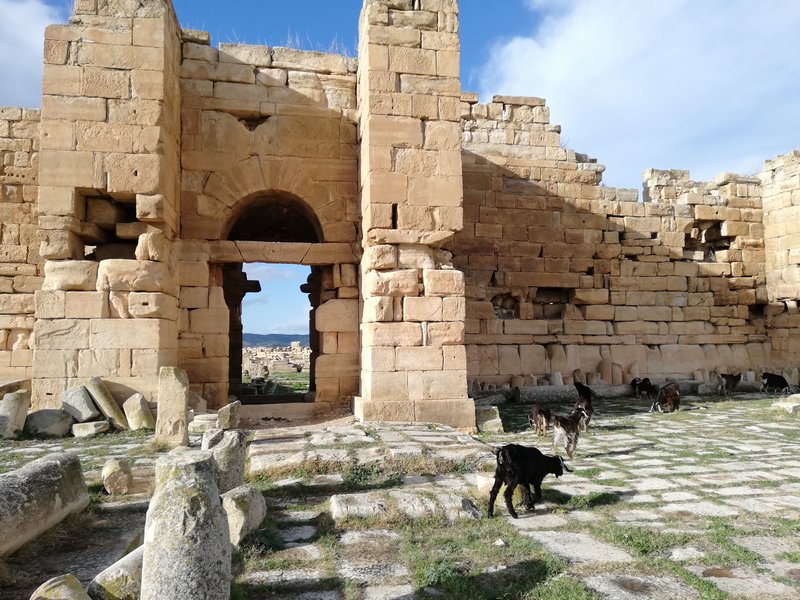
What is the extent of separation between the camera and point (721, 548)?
3.62 meters

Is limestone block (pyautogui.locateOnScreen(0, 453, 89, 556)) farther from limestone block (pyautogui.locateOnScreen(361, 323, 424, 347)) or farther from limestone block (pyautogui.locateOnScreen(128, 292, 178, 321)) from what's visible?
limestone block (pyautogui.locateOnScreen(361, 323, 424, 347))

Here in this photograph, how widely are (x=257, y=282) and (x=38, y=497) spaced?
10.8m

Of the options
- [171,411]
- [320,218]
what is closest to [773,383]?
[320,218]

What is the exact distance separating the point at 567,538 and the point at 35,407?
7381 millimetres

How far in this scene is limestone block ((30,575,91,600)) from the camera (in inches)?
95.9

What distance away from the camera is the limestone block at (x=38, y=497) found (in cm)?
343

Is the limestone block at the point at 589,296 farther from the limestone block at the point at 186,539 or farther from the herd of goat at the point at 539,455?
the limestone block at the point at 186,539

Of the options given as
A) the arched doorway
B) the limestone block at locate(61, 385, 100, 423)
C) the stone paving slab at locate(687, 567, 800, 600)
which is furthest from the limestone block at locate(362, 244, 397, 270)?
the stone paving slab at locate(687, 567, 800, 600)

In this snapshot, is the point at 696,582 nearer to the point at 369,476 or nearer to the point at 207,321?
the point at 369,476

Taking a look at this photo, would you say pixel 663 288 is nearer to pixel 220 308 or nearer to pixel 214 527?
pixel 220 308

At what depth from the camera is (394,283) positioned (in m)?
8.10

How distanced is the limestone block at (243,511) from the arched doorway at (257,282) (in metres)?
6.49

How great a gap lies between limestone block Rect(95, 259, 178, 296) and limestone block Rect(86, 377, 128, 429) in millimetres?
1355

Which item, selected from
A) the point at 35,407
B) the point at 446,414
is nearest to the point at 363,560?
the point at 446,414
